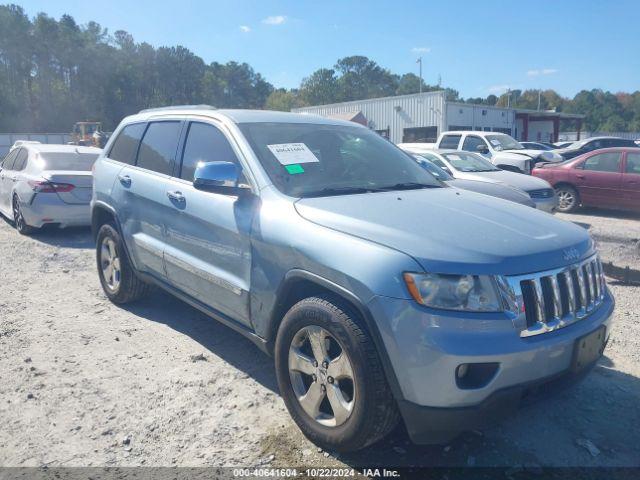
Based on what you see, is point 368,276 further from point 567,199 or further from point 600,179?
point 567,199

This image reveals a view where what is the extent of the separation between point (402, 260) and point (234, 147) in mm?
1616

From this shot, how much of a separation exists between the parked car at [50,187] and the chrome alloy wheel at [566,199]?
30.5ft

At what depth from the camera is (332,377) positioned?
9.11 ft

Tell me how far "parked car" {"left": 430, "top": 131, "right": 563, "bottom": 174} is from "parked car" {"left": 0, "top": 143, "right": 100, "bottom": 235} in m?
9.77

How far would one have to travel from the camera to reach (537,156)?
1608cm

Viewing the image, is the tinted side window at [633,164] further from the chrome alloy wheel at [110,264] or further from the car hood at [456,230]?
the chrome alloy wheel at [110,264]

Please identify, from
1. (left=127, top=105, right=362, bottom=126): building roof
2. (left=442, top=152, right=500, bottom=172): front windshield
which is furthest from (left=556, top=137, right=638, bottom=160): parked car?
(left=127, top=105, right=362, bottom=126): building roof

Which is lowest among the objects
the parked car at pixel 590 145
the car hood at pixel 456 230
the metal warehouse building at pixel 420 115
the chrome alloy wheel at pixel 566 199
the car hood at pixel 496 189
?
the chrome alloy wheel at pixel 566 199

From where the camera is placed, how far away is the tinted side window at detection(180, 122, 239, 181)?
3.73 metres

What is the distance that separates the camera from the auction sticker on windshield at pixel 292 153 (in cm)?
351

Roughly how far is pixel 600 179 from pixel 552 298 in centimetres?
964

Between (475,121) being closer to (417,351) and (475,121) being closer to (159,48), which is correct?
(417,351)

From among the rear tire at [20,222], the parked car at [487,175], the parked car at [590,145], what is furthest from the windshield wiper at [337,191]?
the parked car at [590,145]

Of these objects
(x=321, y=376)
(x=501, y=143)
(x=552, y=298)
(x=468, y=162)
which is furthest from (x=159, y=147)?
(x=501, y=143)
